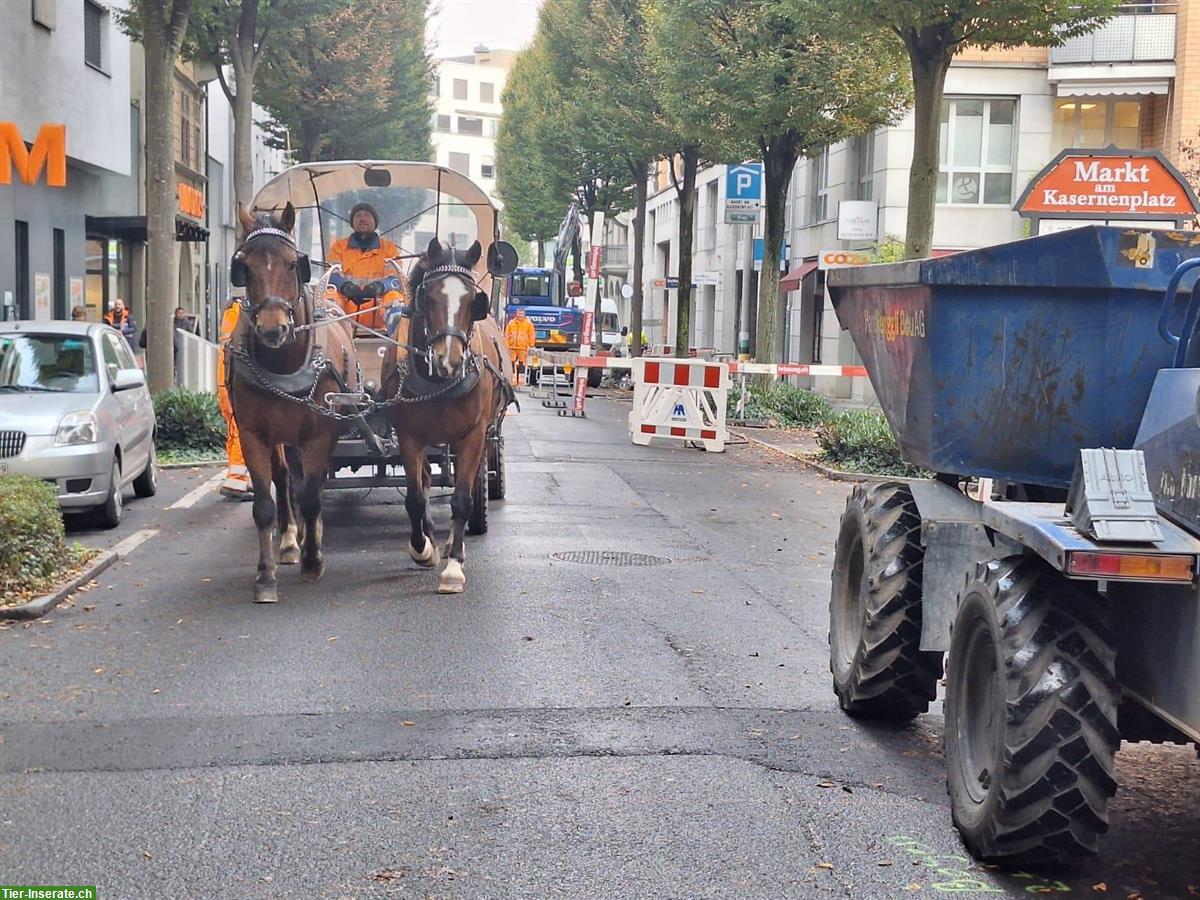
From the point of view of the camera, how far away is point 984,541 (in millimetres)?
6348

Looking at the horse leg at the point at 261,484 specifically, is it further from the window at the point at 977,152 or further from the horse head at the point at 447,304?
the window at the point at 977,152

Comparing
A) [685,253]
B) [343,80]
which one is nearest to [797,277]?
[685,253]

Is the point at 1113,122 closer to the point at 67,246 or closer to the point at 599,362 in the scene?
the point at 599,362

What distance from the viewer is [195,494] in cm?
1599

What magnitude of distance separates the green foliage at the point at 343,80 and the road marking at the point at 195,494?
71.4ft

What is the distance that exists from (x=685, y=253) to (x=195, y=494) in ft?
79.3

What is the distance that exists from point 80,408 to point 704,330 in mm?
51697

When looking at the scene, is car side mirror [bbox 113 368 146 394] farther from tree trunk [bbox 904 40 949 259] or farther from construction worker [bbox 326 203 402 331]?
tree trunk [bbox 904 40 949 259]

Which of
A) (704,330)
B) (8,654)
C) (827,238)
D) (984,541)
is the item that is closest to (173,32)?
(8,654)

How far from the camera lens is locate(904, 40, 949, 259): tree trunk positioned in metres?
19.0

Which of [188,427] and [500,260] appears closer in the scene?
[500,260]

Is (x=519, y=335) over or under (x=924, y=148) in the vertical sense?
under

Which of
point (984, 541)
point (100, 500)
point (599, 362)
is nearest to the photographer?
point (984, 541)

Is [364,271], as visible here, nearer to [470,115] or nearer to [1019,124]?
[1019,124]
